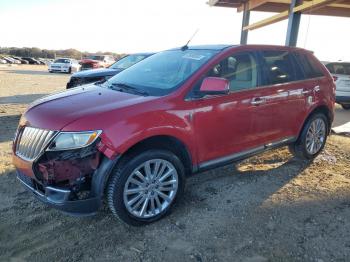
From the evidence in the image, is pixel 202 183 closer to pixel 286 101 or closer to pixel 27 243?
pixel 286 101

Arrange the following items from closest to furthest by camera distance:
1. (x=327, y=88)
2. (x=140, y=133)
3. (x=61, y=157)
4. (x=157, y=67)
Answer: (x=61, y=157)
(x=140, y=133)
(x=157, y=67)
(x=327, y=88)

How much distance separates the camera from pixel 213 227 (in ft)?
11.4

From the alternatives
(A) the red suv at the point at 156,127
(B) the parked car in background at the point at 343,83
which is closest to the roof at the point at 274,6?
(B) the parked car in background at the point at 343,83

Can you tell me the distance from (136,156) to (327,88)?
12.2 ft

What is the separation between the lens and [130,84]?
13.2 ft

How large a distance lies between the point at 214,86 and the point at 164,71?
87 centimetres

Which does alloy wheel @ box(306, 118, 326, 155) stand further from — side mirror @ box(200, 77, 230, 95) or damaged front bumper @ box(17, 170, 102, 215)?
damaged front bumper @ box(17, 170, 102, 215)

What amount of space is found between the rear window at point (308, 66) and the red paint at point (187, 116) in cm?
34

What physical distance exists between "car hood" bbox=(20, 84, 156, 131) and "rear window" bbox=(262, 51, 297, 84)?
75.8 inches

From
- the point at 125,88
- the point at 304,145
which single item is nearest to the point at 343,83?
the point at 304,145

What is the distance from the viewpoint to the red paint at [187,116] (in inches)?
121

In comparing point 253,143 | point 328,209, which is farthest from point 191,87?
point 328,209

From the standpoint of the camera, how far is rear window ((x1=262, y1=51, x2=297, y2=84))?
4.51 m

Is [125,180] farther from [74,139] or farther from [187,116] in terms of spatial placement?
[187,116]
